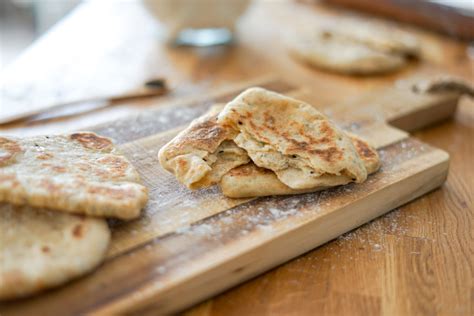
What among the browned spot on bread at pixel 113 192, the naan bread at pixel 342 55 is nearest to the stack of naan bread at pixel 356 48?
the naan bread at pixel 342 55

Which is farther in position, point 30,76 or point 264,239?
point 30,76

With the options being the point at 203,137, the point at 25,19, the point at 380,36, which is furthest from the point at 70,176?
the point at 25,19

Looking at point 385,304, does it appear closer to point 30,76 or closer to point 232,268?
point 232,268

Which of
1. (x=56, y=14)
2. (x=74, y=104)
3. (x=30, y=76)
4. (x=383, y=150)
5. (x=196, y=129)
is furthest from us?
(x=56, y=14)

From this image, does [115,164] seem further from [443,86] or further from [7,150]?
[443,86]

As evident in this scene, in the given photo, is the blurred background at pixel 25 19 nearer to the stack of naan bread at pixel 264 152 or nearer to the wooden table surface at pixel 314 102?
the wooden table surface at pixel 314 102

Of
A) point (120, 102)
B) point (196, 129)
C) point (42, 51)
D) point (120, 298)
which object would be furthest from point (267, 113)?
point (42, 51)
